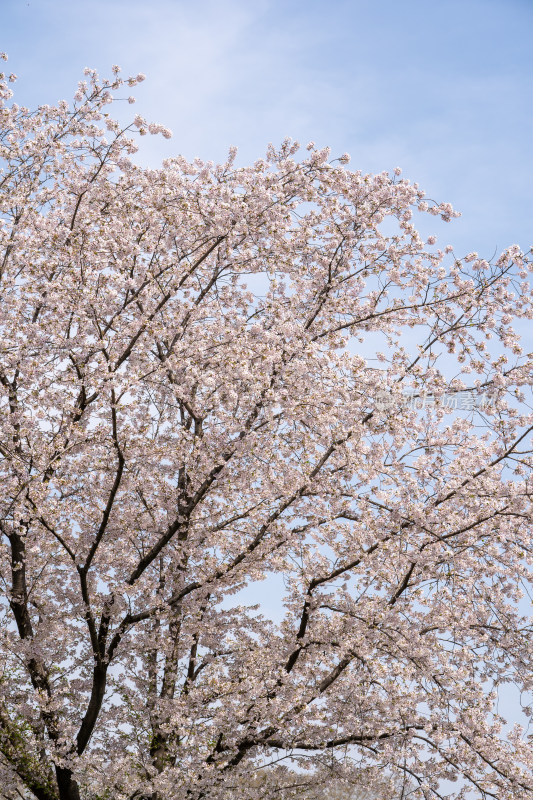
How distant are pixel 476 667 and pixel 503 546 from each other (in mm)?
1684

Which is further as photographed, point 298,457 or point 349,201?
point 349,201

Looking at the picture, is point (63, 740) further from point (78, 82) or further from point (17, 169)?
point (78, 82)

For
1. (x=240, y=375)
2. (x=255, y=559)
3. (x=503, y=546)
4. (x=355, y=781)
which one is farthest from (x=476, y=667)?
(x=240, y=375)

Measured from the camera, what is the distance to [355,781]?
34.4ft

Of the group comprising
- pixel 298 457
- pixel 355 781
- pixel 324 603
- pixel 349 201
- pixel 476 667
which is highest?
pixel 349 201

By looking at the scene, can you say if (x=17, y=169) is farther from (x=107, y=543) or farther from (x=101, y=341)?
(x=107, y=543)

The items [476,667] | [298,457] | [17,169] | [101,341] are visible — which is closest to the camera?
[101,341]

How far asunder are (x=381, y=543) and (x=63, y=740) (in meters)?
5.19

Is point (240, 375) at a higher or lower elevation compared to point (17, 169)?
lower

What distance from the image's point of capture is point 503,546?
10.1m

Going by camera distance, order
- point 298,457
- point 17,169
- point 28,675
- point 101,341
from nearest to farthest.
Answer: point 101,341, point 298,457, point 28,675, point 17,169

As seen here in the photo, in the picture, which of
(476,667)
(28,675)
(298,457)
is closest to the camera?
(476,667)

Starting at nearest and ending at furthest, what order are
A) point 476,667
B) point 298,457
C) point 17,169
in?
point 476,667, point 298,457, point 17,169

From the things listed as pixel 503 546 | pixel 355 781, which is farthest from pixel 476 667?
pixel 355 781
